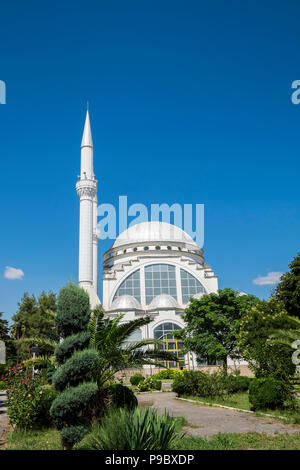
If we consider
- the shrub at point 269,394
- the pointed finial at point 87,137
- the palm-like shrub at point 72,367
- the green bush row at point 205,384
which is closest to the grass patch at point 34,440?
the palm-like shrub at point 72,367

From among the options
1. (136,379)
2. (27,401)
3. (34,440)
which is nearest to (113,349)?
(34,440)

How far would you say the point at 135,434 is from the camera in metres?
6.64

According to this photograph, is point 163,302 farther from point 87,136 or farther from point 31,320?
point 87,136

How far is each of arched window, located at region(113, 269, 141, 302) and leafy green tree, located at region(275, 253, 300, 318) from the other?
1921 cm

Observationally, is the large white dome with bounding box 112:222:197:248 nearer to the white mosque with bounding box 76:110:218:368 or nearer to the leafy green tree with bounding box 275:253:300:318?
the white mosque with bounding box 76:110:218:368

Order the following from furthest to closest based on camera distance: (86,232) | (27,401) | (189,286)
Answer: (189,286)
(86,232)
(27,401)

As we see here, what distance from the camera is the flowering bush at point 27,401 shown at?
11.2 m

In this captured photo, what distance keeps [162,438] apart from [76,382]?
9.05 ft

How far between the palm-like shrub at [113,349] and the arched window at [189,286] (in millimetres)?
33313

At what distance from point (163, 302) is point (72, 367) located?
33.0 meters

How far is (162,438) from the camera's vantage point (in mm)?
6961

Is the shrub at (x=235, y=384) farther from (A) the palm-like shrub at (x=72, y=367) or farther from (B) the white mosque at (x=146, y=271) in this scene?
(B) the white mosque at (x=146, y=271)
